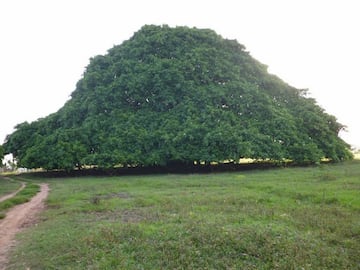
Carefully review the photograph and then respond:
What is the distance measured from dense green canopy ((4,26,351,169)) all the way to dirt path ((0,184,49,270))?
12.3m

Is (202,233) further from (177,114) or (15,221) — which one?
(177,114)

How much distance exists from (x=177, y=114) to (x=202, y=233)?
2216 cm

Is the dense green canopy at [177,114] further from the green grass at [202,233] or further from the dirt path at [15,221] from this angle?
the green grass at [202,233]

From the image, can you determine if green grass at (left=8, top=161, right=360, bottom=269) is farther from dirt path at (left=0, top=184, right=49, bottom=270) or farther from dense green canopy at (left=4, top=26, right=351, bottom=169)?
dense green canopy at (left=4, top=26, right=351, bottom=169)

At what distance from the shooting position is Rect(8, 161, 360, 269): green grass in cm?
762

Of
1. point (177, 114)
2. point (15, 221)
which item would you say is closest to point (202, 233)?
point (15, 221)

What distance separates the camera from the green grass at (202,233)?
762cm

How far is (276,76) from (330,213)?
1057 inches

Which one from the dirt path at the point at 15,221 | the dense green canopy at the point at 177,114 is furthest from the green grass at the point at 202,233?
the dense green canopy at the point at 177,114

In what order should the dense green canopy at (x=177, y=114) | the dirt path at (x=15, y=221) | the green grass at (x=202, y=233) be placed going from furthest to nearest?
the dense green canopy at (x=177, y=114) → the dirt path at (x=15, y=221) → the green grass at (x=202, y=233)

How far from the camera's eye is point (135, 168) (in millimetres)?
32875

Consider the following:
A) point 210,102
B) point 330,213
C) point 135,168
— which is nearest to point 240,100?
point 210,102

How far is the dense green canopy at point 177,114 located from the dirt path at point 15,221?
1231 centimetres

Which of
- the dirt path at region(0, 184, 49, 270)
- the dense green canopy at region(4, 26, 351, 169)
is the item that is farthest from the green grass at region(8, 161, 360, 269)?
the dense green canopy at region(4, 26, 351, 169)
